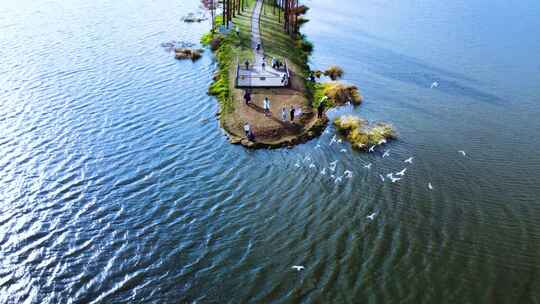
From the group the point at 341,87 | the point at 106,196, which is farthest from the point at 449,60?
the point at 106,196

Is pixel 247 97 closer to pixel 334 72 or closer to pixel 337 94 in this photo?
pixel 337 94

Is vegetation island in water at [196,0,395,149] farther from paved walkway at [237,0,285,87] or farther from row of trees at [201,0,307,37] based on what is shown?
row of trees at [201,0,307,37]

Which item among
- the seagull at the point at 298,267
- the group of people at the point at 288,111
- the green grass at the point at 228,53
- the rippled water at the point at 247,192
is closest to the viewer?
the rippled water at the point at 247,192

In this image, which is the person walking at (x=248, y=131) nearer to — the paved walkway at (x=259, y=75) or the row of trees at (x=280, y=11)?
the paved walkway at (x=259, y=75)

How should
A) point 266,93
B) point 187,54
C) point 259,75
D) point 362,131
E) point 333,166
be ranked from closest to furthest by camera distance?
point 333,166 < point 362,131 < point 266,93 < point 259,75 < point 187,54

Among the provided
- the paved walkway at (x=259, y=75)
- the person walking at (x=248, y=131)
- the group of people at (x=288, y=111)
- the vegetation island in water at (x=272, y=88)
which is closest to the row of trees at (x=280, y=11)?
the vegetation island in water at (x=272, y=88)

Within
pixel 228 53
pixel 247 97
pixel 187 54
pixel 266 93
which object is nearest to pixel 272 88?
pixel 266 93
